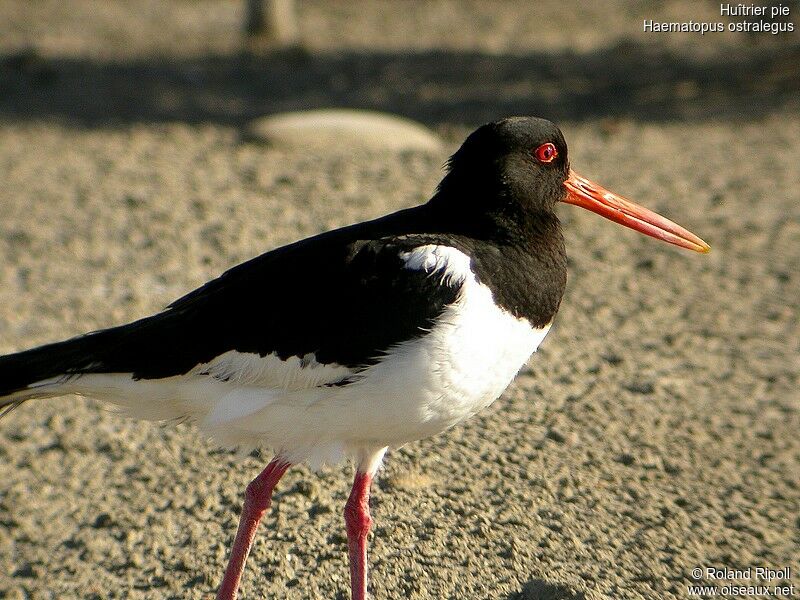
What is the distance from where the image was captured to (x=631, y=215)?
454 cm

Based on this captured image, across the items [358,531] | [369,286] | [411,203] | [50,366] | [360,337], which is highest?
[369,286]

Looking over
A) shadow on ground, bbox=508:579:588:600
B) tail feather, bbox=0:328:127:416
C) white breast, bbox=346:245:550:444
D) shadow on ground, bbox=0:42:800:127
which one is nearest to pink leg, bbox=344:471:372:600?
white breast, bbox=346:245:550:444

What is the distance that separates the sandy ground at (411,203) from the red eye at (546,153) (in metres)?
1.55

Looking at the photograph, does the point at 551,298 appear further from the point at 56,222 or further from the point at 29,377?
the point at 56,222

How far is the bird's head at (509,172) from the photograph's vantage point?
13.2ft

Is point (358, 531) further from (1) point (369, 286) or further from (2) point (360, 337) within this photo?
(1) point (369, 286)

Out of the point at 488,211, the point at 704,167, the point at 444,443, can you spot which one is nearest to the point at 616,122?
the point at 704,167

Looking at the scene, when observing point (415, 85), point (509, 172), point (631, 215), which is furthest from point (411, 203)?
point (509, 172)

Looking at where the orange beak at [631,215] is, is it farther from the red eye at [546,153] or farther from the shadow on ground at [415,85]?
the shadow on ground at [415,85]

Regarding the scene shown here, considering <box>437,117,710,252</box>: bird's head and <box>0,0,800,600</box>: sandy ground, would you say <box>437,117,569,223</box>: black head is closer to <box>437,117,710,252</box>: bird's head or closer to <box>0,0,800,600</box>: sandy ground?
<box>437,117,710,252</box>: bird's head

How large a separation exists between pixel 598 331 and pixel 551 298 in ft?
8.93

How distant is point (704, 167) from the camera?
9352 mm

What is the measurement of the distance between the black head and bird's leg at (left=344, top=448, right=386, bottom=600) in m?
1.03

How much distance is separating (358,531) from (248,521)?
0.44 m
